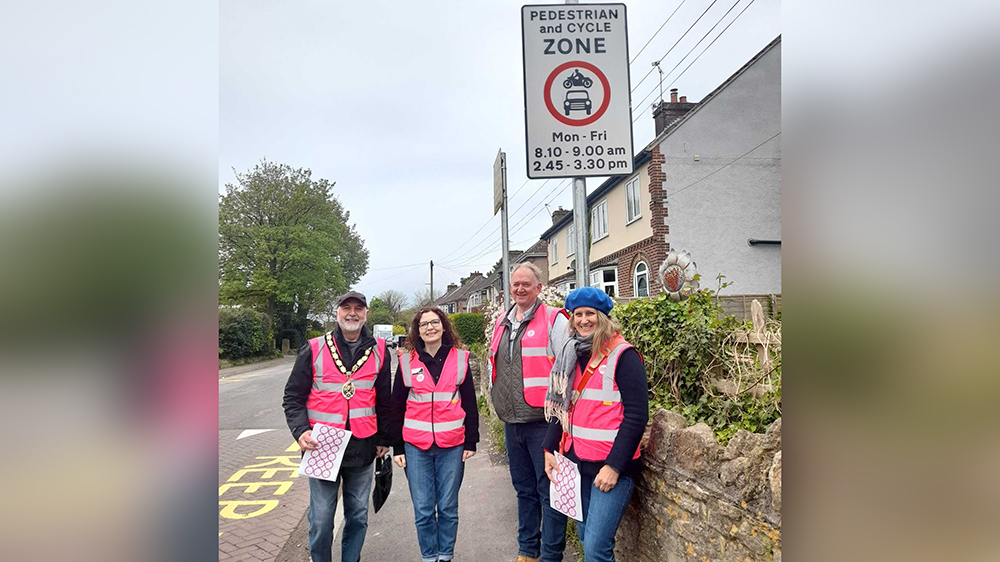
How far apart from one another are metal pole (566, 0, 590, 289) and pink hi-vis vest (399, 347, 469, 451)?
41.7 inches

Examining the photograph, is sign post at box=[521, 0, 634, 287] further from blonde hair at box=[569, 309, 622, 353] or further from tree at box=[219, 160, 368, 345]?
tree at box=[219, 160, 368, 345]

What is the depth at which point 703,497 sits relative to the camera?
2523 mm

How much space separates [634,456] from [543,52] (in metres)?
2.26

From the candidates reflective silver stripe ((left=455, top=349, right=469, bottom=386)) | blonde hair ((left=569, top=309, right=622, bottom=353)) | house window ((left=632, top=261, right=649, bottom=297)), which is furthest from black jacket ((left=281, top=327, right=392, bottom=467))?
house window ((left=632, top=261, right=649, bottom=297))

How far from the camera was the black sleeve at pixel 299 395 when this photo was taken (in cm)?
340

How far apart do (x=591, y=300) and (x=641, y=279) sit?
1526 centimetres

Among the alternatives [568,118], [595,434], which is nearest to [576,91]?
[568,118]

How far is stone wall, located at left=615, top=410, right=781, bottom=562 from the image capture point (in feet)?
7.18

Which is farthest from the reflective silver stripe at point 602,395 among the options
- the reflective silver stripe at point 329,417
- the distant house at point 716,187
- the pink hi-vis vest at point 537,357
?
the distant house at point 716,187

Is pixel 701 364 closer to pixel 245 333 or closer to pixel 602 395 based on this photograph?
pixel 602 395

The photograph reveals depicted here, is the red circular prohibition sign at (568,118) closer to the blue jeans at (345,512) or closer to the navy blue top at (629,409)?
the navy blue top at (629,409)

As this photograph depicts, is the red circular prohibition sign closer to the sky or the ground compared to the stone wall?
closer to the sky
